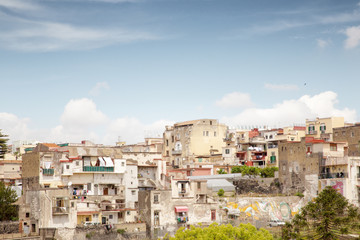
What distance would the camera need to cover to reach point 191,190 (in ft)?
259

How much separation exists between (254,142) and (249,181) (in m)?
28.2

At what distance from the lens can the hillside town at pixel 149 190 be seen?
72062mm

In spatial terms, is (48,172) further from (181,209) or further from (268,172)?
(268,172)

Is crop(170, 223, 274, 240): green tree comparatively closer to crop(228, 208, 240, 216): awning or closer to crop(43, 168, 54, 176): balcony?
crop(228, 208, 240, 216): awning

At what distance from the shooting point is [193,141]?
117500 mm

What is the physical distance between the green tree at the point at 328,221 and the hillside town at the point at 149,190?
1270 cm

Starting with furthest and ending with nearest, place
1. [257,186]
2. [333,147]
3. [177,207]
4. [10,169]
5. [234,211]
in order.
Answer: [10,169] < [257,186] < [333,147] < [234,211] < [177,207]

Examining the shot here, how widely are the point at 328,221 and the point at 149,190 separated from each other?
2214 centimetres

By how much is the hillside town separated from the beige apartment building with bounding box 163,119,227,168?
2276 cm

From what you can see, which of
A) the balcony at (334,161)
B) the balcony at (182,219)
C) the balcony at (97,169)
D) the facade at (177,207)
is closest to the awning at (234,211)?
the facade at (177,207)

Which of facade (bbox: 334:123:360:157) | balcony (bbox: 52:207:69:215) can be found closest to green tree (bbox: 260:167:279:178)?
facade (bbox: 334:123:360:157)

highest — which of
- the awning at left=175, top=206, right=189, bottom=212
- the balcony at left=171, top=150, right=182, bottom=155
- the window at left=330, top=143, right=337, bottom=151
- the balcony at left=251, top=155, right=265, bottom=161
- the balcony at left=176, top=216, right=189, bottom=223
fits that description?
the balcony at left=171, top=150, right=182, bottom=155

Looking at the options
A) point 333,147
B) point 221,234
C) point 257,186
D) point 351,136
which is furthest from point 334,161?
point 221,234

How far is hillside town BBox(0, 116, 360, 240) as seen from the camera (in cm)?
7206
